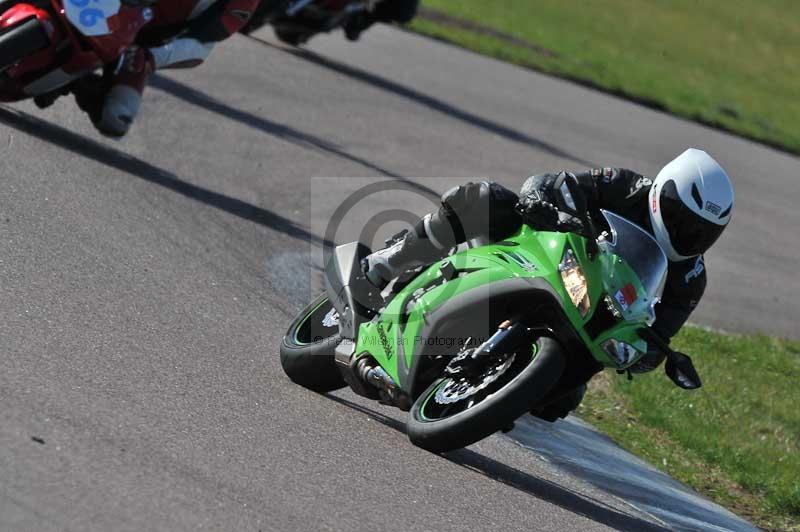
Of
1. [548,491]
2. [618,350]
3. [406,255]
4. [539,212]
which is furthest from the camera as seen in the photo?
[406,255]

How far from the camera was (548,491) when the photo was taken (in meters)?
6.05

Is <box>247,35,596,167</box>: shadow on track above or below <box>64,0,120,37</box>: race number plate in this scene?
below

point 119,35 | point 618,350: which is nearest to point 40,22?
→ point 119,35

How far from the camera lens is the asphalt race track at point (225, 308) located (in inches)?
177

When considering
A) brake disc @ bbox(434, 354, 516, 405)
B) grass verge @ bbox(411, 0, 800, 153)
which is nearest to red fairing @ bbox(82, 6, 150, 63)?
brake disc @ bbox(434, 354, 516, 405)

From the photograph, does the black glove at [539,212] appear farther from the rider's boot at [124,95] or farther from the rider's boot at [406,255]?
the rider's boot at [124,95]

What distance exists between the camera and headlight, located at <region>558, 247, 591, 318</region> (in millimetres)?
5621

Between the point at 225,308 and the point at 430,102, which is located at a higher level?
the point at 225,308

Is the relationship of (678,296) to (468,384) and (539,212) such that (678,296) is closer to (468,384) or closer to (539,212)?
(539,212)

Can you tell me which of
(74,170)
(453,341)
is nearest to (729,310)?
(74,170)

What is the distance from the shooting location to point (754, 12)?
45.0m

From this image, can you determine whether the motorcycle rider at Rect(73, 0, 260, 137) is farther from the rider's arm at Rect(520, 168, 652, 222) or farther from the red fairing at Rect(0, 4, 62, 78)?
the rider's arm at Rect(520, 168, 652, 222)

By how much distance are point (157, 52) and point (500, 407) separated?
5.55 m

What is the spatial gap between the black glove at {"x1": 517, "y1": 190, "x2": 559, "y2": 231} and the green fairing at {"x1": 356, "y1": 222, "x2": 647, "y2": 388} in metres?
0.06
